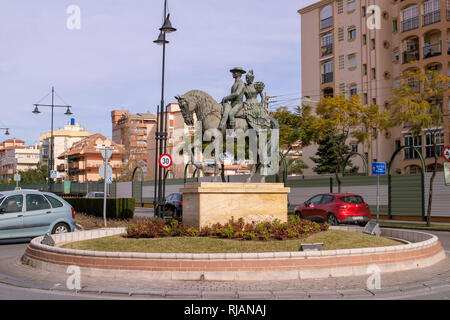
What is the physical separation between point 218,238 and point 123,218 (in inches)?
499

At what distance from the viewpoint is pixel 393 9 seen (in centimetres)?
4950

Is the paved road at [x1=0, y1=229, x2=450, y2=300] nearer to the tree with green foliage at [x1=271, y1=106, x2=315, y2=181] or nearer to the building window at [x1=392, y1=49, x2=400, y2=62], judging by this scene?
the tree with green foliage at [x1=271, y1=106, x2=315, y2=181]

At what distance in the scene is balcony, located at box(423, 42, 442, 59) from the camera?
44.6m

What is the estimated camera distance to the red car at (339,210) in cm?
2189

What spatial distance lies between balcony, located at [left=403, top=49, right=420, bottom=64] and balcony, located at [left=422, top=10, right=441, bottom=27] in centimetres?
247

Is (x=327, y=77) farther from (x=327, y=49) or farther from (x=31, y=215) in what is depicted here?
(x=31, y=215)

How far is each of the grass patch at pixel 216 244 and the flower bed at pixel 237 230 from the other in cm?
25

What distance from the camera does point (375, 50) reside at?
A: 49594mm

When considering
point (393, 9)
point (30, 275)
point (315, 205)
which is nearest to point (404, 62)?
point (393, 9)

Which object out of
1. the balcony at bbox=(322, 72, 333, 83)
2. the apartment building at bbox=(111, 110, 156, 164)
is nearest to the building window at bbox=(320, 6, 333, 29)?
the balcony at bbox=(322, 72, 333, 83)

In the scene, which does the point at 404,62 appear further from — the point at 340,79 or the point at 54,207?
the point at 54,207

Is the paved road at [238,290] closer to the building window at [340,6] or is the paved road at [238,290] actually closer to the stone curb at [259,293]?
the stone curb at [259,293]

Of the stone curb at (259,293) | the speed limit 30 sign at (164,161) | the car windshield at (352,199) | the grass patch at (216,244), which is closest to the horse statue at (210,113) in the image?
the grass patch at (216,244)

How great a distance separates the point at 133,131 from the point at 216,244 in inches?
4604
